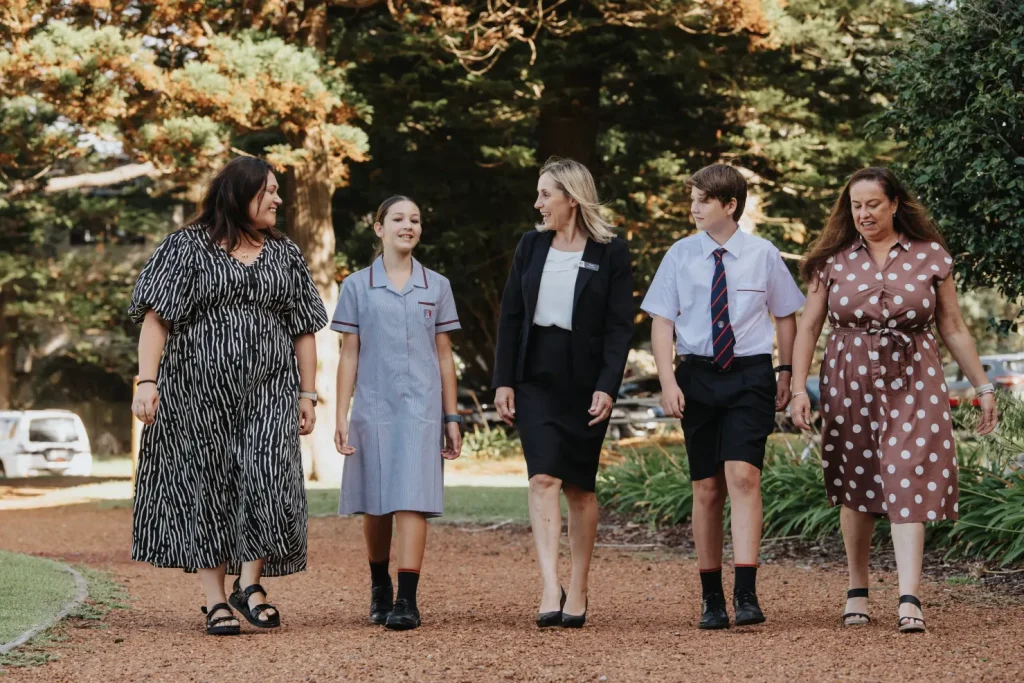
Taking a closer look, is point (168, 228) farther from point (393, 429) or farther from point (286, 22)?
point (393, 429)

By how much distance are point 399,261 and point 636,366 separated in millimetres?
35367

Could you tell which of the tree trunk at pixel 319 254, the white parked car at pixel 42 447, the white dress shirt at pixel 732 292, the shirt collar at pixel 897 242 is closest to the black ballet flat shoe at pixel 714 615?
the white dress shirt at pixel 732 292

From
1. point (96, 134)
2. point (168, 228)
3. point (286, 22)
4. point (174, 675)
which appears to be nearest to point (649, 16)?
point (286, 22)

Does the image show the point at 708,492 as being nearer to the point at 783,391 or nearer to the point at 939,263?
the point at 783,391

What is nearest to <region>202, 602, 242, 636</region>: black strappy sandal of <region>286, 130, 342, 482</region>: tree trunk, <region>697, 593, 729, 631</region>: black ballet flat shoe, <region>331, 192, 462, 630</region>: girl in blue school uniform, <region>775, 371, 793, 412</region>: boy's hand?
<region>331, 192, 462, 630</region>: girl in blue school uniform

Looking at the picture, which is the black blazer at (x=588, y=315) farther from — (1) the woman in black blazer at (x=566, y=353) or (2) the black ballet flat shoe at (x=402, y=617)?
(2) the black ballet flat shoe at (x=402, y=617)

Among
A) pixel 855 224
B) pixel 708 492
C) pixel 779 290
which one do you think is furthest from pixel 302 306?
pixel 855 224

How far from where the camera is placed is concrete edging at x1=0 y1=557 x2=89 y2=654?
516cm

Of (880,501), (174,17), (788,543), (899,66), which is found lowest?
(788,543)

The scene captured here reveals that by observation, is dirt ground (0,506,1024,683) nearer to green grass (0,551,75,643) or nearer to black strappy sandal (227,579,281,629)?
black strappy sandal (227,579,281,629)

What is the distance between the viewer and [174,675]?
Answer: 4633 millimetres

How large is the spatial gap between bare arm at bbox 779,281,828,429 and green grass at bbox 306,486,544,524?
275 inches

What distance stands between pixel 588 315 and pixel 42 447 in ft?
73.1

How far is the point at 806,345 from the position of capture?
575 cm
